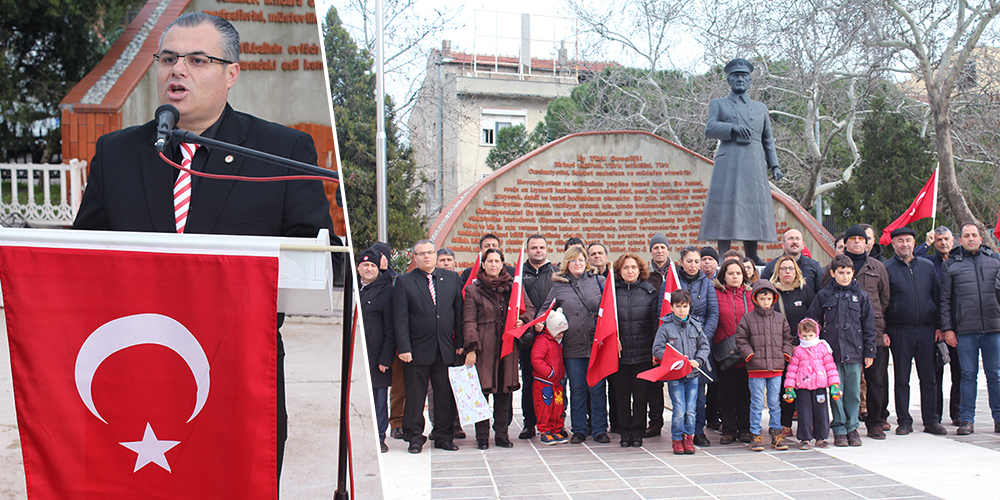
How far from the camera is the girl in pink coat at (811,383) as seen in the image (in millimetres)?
5473

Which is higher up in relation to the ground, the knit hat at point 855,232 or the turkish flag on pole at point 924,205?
the turkish flag on pole at point 924,205

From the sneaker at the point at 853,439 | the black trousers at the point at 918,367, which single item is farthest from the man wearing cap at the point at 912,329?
the sneaker at the point at 853,439

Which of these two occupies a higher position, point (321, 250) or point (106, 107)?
point (106, 107)

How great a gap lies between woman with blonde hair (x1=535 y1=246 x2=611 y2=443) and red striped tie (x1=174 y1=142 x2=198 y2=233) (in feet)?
13.3

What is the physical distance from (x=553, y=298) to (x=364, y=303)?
5.07 feet

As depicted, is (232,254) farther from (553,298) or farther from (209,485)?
(553,298)

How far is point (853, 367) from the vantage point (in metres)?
5.68

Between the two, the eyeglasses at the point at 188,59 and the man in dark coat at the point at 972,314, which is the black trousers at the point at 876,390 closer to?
the man in dark coat at the point at 972,314

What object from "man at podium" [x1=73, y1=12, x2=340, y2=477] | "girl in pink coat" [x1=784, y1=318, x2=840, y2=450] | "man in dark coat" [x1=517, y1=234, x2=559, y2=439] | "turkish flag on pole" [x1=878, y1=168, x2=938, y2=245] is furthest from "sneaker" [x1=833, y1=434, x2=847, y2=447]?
"man at podium" [x1=73, y1=12, x2=340, y2=477]

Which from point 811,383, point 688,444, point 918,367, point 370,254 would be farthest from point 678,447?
point 370,254

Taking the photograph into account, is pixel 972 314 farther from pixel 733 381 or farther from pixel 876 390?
pixel 733 381

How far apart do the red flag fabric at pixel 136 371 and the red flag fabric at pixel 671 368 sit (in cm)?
392

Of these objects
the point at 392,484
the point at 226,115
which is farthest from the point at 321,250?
the point at 392,484

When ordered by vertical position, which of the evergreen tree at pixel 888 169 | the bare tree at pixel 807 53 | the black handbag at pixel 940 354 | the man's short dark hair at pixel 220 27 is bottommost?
the black handbag at pixel 940 354
